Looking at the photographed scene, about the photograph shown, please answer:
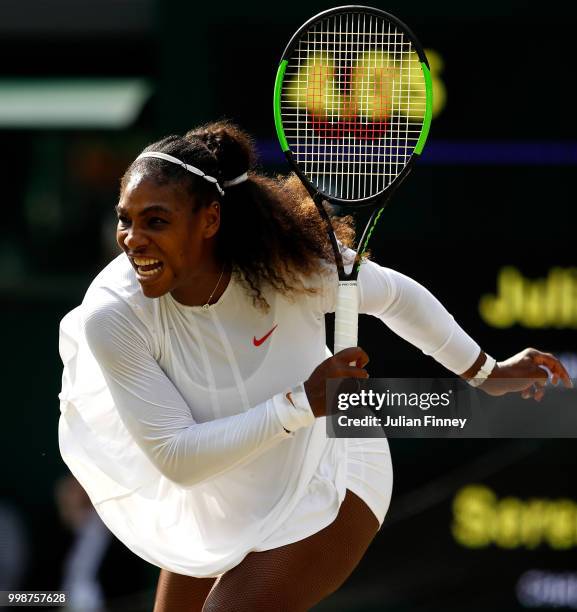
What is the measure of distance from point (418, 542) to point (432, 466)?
0.80ft

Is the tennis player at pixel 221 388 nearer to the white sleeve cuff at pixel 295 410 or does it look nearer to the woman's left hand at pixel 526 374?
the white sleeve cuff at pixel 295 410

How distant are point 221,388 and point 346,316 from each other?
0.28m

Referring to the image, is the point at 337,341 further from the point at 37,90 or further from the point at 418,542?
the point at 37,90

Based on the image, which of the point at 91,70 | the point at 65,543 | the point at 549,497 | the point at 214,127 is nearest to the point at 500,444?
the point at 549,497

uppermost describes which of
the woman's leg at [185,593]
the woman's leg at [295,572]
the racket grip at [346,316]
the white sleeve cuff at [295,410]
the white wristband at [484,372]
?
the racket grip at [346,316]

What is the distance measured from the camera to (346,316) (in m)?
2.78

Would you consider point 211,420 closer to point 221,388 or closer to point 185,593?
point 221,388

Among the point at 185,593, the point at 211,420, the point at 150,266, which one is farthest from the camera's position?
the point at 185,593

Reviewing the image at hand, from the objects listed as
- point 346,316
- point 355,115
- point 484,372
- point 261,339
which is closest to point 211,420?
point 261,339

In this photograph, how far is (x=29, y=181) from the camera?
6289 millimetres

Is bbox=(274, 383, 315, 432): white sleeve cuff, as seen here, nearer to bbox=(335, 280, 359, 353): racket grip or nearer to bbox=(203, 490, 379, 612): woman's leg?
bbox=(335, 280, 359, 353): racket grip

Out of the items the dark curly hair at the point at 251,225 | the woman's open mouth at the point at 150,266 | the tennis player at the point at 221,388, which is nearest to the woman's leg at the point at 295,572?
the tennis player at the point at 221,388

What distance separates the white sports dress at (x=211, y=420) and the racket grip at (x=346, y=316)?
0.21 ft

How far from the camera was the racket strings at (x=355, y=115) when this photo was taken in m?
3.13
